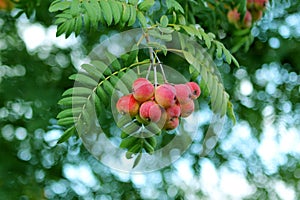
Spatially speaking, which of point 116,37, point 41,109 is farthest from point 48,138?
point 116,37

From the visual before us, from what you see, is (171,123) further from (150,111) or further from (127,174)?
(127,174)

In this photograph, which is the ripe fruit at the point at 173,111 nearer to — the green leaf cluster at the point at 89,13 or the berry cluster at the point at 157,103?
the berry cluster at the point at 157,103

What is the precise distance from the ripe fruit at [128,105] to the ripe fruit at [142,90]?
2cm

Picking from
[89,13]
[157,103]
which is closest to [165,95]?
[157,103]

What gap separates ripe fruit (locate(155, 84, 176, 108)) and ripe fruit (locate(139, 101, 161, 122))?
1cm

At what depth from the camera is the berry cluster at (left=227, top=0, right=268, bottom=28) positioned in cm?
171

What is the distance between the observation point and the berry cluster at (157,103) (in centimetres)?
99

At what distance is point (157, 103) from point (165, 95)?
22 millimetres

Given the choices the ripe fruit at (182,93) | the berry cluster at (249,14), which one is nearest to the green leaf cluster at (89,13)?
the ripe fruit at (182,93)

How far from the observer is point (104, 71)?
1.11 metres

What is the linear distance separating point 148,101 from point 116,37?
105 centimetres

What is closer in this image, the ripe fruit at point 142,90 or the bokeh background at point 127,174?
the ripe fruit at point 142,90

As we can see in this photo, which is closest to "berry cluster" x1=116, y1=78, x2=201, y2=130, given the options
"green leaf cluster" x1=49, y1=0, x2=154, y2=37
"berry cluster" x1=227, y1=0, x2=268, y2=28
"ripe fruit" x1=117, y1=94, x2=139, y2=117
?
"ripe fruit" x1=117, y1=94, x2=139, y2=117

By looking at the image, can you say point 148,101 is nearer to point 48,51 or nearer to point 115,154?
point 115,154
